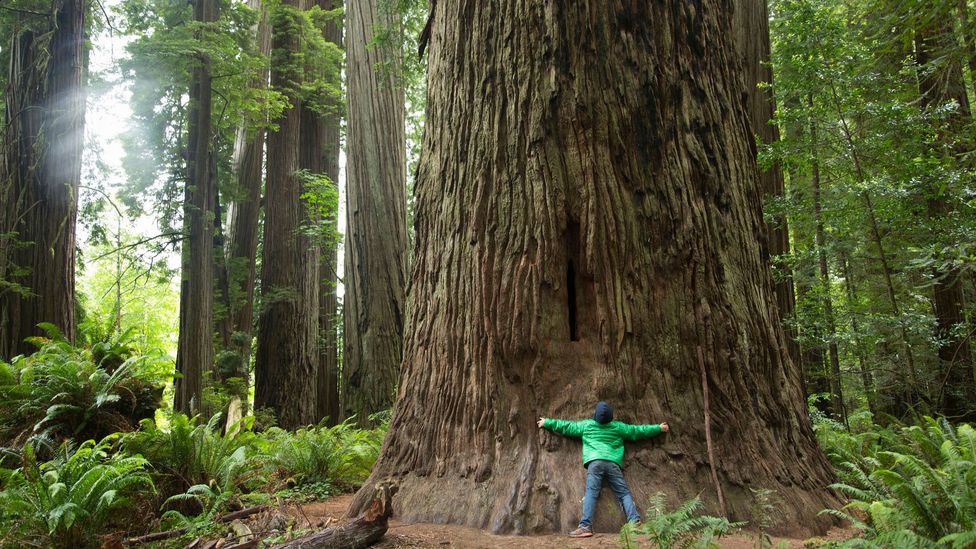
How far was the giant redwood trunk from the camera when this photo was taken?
390 centimetres

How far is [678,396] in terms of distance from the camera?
13.0 feet

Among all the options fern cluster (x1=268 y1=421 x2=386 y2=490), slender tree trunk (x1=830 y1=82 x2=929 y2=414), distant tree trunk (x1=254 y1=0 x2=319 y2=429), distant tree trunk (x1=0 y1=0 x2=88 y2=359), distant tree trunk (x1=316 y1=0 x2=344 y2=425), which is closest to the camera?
fern cluster (x1=268 y1=421 x2=386 y2=490)

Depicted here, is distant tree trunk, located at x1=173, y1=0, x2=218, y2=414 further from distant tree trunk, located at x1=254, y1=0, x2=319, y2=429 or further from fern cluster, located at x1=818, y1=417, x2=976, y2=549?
fern cluster, located at x1=818, y1=417, x2=976, y2=549

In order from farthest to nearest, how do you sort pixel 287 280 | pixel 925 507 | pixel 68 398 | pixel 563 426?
pixel 287 280 → pixel 68 398 → pixel 563 426 → pixel 925 507

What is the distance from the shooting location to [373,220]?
31.4 feet

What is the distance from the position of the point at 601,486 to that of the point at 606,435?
1.05 ft

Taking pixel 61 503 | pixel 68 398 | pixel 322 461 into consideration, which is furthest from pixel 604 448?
pixel 68 398

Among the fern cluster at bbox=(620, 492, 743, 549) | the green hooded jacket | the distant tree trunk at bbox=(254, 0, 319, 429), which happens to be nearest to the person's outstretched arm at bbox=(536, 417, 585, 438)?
the green hooded jacket

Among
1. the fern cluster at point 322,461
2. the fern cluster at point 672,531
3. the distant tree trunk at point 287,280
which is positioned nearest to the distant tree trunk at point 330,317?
the distant tree trunk at point 287,280

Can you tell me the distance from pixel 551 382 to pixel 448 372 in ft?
2.62

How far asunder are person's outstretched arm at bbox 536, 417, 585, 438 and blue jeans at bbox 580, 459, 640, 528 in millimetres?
235

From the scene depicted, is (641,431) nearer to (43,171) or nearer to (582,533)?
(582,533)

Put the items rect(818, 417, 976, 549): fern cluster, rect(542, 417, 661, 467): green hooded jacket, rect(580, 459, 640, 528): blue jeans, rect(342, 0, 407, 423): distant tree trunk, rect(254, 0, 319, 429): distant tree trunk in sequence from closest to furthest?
1. rect(818, 417, 976, 549): fern cluster
2. rect(580, 459, 640, 528): blue jeans
3. rect(542, 417, 661, 467): green hooded jacket
4. rect(342, 0, 407, 423): distant tree trunk
5. rect(254, 0, 319, 429): distant tree trunk

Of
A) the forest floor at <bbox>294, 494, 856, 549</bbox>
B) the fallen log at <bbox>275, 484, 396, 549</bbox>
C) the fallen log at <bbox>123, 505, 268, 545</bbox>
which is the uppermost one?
the fallen log at <bbox>275, 484, 396, 549</bbox>
